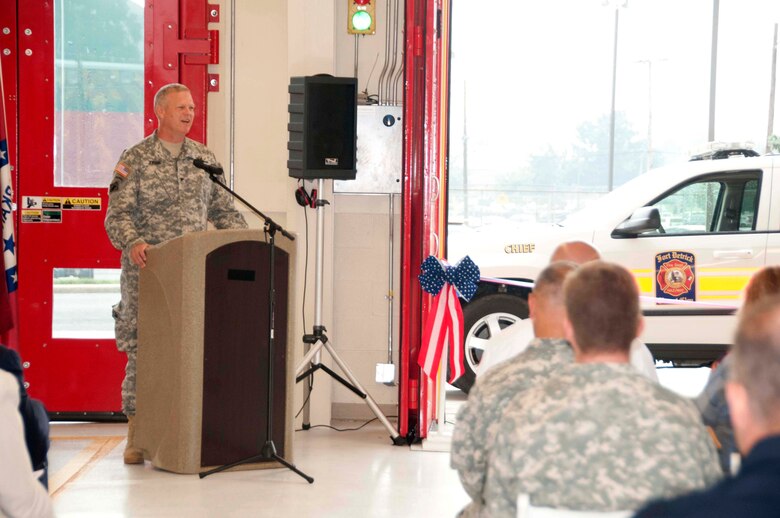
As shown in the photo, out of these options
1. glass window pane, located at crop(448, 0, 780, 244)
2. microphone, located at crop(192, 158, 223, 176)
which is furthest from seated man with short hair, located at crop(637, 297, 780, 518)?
glass window pane, located at crop(448, 0, 780, 244)

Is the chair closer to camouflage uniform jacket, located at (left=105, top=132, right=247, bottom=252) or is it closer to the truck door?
camouflage uniform jacket, located at (left=105, top=132, right=247, bottom=252)

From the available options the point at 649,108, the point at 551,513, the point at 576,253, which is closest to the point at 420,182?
the point at 576,253

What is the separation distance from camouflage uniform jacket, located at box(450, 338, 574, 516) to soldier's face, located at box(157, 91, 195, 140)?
295 centimetres

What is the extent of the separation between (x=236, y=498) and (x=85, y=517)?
2.04 ft

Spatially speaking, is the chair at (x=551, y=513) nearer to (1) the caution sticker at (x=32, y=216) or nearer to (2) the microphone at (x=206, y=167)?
(2) the microphone at (x=206, y=167)

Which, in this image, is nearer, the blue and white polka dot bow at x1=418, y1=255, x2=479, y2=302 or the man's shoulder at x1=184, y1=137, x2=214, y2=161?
the man's shoulder at x1=184, y1=137, x2=214, y2=161

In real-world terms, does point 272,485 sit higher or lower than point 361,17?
lower

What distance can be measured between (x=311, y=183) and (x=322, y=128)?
0.44 metres

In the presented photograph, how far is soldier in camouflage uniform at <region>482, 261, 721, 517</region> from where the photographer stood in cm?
182

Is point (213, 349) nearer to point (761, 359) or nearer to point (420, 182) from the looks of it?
point (420, 182)

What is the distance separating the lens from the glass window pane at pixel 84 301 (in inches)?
235

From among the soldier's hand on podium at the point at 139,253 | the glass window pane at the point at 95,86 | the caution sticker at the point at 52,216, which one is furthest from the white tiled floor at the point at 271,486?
the glass window pane at the point at 95,86

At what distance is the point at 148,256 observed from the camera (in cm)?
480

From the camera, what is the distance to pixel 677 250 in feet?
21.7
